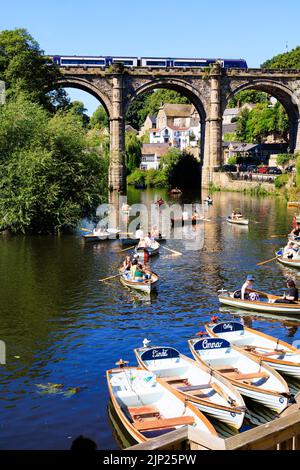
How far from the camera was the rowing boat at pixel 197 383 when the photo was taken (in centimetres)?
1188

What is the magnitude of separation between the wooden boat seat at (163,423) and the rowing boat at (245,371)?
2170mm

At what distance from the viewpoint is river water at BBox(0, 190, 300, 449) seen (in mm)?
12898

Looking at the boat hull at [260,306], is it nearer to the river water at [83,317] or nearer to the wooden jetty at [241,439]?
the river water at [83,317]

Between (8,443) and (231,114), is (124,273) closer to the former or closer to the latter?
(8,443)

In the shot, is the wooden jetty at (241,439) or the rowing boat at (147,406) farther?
the rowing boat at (147,406)

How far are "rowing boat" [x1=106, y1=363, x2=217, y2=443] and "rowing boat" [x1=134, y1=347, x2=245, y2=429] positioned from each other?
32 cm

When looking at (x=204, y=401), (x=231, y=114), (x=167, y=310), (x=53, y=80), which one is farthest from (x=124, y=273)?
(x=231, y=114)

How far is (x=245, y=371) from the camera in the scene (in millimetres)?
14516

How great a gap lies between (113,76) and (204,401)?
6464cm

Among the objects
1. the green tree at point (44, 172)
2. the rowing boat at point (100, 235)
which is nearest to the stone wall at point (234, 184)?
the green tree at point (44, 172)

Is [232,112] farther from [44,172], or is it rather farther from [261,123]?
[44,172]

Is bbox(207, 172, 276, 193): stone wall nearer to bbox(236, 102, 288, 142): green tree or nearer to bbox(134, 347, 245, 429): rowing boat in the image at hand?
bbox(236, 102, 288, 142): green tree

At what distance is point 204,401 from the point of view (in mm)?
11961
